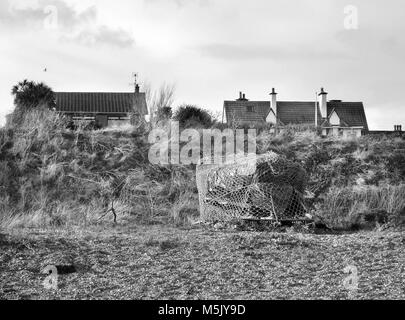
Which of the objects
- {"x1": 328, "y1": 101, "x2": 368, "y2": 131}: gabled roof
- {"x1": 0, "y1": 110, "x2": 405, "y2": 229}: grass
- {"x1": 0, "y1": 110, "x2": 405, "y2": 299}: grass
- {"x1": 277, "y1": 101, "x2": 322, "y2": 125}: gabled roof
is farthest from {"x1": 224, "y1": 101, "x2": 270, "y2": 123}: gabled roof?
{"x1": 0, "y1": 110, "x2": 405, "y2": 299}: grass

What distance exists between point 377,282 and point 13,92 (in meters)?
25.3

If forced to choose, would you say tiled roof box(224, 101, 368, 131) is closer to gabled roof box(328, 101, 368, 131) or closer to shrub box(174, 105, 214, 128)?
gabled roof box(328, 101, 368, 131)

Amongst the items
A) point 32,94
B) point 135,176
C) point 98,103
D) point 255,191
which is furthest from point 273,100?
point 255,191

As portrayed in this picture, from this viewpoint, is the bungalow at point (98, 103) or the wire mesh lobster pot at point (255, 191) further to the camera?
the bungalow at point (98, 103)

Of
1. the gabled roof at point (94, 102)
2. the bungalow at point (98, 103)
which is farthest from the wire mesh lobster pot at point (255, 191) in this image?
the gabled roof at point (94, 102)

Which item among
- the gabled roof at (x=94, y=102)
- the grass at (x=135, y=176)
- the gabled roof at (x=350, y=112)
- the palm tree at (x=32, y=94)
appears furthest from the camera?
the gabled roof at (x=350, y=112)

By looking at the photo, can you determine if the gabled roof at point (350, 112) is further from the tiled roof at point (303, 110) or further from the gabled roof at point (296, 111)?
the gabled roof at point (296, 111)

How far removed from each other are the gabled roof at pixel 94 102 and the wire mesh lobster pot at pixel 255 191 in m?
27.6

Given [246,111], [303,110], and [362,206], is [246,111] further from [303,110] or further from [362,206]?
[362,206]

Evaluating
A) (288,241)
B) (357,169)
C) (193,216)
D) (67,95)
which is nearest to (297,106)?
(67,95)

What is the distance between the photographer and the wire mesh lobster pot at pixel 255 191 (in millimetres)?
13617

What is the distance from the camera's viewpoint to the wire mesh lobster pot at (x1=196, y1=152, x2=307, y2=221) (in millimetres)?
13617

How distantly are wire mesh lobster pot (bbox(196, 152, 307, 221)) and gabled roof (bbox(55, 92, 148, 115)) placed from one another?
2758 cm

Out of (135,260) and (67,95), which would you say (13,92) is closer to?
(67,95)
